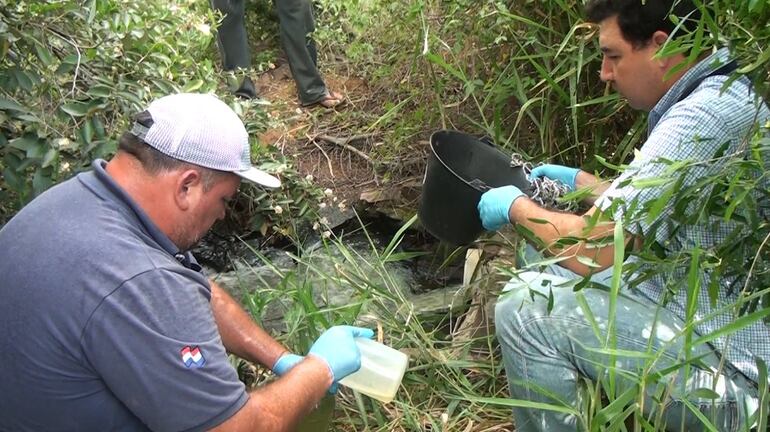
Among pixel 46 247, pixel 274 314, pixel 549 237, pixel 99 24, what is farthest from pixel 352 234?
pixel 46 247

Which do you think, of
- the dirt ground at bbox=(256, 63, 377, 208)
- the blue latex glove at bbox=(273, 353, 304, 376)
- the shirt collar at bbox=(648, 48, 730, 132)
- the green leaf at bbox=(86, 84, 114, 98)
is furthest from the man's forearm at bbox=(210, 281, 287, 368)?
the dirt ground at bbox=(256, 63, 377, 208)

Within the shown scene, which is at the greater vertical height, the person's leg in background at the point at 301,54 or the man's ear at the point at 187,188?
the man's ear at the point at 187,188

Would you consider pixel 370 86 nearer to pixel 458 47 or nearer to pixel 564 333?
pixel 458 47

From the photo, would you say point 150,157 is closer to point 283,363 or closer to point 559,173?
point 283,363

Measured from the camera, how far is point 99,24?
2359 mm

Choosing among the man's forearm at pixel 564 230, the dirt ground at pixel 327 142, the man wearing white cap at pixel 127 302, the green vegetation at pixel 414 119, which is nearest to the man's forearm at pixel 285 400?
the man wearing white cap at pixel 127 302

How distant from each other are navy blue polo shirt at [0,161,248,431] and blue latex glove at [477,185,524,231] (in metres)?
0.86

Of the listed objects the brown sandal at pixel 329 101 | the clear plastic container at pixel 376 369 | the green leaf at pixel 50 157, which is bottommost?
the clear plastic container at pixel 376 369

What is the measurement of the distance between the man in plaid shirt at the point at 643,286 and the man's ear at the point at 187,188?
0.69 m

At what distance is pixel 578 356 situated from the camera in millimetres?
1683

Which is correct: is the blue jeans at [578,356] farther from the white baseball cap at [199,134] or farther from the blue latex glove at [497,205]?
the white baseball cap at [199,134]

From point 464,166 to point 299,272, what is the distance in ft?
2.79

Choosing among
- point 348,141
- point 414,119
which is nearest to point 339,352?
point 414,119

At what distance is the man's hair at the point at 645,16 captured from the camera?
5.99 ft
